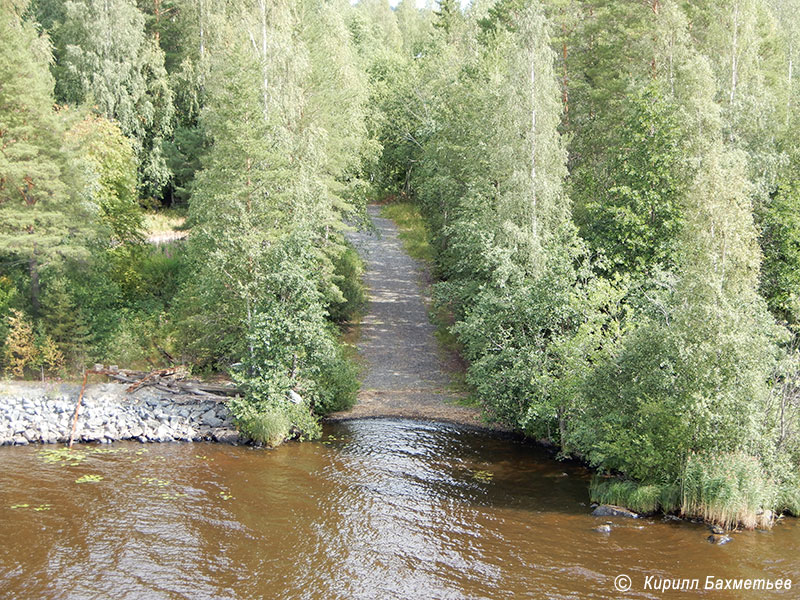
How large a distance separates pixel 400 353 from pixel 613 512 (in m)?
16.6

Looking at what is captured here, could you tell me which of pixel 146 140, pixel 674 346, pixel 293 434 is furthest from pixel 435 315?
pixel 146 140

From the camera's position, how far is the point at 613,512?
18703 millimetres

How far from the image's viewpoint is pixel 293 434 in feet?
82.2

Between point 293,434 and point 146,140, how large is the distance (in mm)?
27685

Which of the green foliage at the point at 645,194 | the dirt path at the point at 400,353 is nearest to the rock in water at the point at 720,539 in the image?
the dirt path at the point at 400,353

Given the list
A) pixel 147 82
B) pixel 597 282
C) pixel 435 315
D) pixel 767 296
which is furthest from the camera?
pixel 147 82

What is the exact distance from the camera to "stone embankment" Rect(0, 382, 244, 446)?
24375 mm

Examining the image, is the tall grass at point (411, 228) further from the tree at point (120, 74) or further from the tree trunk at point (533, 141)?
the tree at point (120, 74)

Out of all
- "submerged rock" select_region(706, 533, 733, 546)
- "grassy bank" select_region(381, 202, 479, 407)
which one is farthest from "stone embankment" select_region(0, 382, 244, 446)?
"submerged rock" select_region(706, 533, 733, 546)

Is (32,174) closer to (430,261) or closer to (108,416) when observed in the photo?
(108,416)

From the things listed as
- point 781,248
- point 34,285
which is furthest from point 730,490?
point 34,285

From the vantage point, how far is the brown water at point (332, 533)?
15109mm

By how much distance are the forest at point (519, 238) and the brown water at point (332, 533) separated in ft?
5.87

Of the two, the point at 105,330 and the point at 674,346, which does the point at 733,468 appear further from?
the point at 105,330
